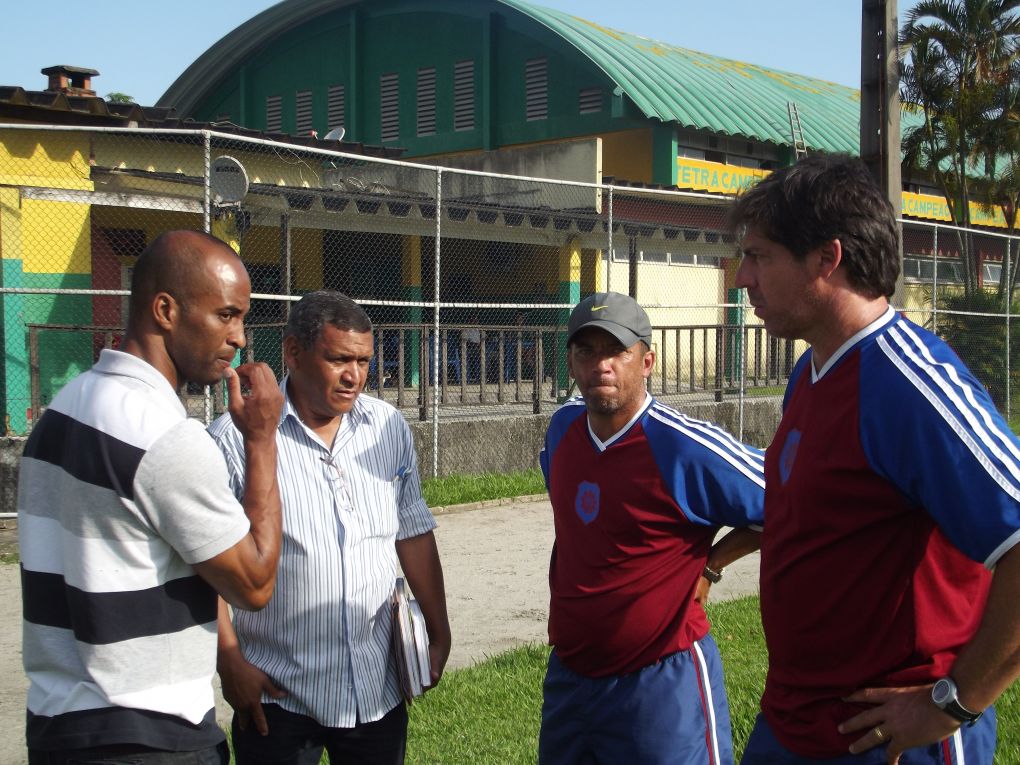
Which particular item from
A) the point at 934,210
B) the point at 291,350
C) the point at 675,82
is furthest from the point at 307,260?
the point at 934,210

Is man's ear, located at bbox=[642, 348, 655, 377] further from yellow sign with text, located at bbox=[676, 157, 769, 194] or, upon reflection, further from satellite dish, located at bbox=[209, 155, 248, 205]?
yellow sign with text, located at bbox=[676, 157, 769, 194]

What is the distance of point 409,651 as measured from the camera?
3.11 meters

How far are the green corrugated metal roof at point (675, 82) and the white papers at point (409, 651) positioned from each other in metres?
22.5

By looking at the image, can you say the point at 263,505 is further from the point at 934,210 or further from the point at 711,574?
the point at 934,210

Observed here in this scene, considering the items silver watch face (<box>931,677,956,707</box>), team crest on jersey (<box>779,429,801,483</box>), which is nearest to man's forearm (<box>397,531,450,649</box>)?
team crest on jersey (<box>779,429,801,483</box>)

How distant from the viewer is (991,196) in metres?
26.8

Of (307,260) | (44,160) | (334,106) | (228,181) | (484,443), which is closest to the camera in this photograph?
(228,181)

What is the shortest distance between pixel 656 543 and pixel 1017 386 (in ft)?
49.6

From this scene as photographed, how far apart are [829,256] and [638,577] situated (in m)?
1.22

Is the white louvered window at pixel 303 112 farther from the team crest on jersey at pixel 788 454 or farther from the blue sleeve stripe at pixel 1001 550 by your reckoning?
the blue sleeve stripe at pixel 1001 550

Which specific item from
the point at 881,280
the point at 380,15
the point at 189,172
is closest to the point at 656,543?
the point at 881,280

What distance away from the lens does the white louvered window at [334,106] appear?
3091 cm

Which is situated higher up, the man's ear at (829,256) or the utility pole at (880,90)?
the utility pole at (880,90)

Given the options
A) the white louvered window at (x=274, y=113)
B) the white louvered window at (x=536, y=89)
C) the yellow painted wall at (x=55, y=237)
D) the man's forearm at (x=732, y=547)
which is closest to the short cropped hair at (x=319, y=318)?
the man's forearm at (x=732, y=547)
